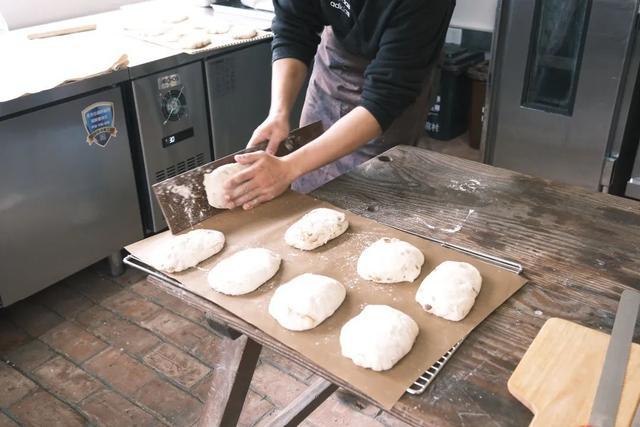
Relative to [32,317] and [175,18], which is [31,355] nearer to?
[32,317]

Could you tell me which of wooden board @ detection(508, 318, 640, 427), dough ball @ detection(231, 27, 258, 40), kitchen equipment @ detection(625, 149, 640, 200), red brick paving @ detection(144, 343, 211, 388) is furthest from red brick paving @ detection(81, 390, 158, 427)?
kitchen equipment @ detection(625, 149, 640, 200)

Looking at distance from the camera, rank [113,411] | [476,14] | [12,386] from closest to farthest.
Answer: [113,411] < [12,386] < [476,14]

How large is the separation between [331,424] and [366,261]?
2.89ft

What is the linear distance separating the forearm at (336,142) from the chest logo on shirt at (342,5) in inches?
12.4

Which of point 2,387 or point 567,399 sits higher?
point 567,399

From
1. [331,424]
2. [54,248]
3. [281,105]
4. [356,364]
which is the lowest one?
[331,424]

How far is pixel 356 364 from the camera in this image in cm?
94

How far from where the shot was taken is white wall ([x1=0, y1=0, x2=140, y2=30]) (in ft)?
8.71

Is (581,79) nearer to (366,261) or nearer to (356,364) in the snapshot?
(366,261)

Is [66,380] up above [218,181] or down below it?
below

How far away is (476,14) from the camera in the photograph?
3062mm

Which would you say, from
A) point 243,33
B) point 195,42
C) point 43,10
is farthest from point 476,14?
point 43,10

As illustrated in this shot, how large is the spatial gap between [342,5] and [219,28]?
117 cm

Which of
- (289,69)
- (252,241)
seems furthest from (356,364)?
(289,69)
